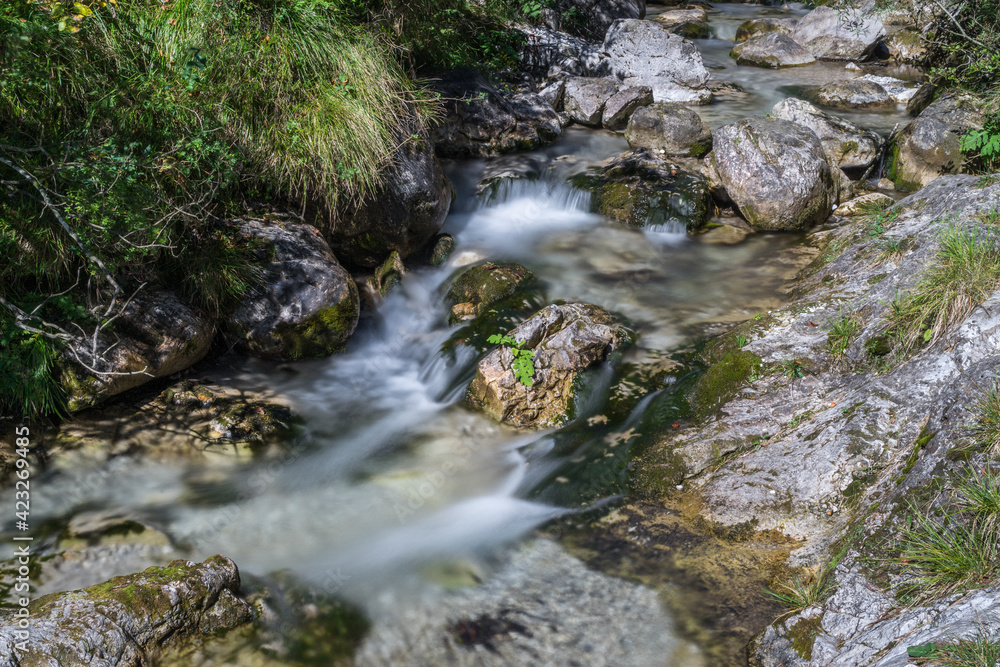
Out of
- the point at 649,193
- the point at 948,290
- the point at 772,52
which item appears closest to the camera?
the point at 948,290

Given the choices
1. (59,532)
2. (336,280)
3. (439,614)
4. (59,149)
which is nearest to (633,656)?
(439,614)

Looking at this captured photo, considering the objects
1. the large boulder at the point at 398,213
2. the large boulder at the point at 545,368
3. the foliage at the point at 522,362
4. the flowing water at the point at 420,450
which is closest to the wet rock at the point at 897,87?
the flowing water at the point at 420,450

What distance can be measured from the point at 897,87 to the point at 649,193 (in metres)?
6.12

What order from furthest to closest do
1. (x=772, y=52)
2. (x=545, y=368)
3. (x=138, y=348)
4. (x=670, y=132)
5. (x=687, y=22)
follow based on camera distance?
1. (x=687, y=22)
2. (x=772, y=52)
3. (x=670, y=132)
4. (x=545, y=368)
5. (x=138, y=348)

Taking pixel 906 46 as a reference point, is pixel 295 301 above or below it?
below

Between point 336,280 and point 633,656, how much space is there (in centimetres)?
407

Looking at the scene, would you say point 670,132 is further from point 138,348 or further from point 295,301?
point 138,348

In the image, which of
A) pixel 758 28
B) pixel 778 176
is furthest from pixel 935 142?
pixel 758 28

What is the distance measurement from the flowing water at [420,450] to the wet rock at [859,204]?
753 mm

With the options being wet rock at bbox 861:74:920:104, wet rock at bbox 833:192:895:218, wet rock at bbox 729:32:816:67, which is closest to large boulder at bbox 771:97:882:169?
wet rock at bbox 833:192:895:218

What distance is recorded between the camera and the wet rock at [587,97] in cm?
1005

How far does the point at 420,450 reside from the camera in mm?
5195

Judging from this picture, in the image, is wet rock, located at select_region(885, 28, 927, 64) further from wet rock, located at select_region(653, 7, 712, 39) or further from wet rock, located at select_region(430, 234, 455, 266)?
wet rock, located at select_region(430, 234, 455, 266)

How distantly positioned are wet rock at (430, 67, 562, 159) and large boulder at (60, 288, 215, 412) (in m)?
4.40
